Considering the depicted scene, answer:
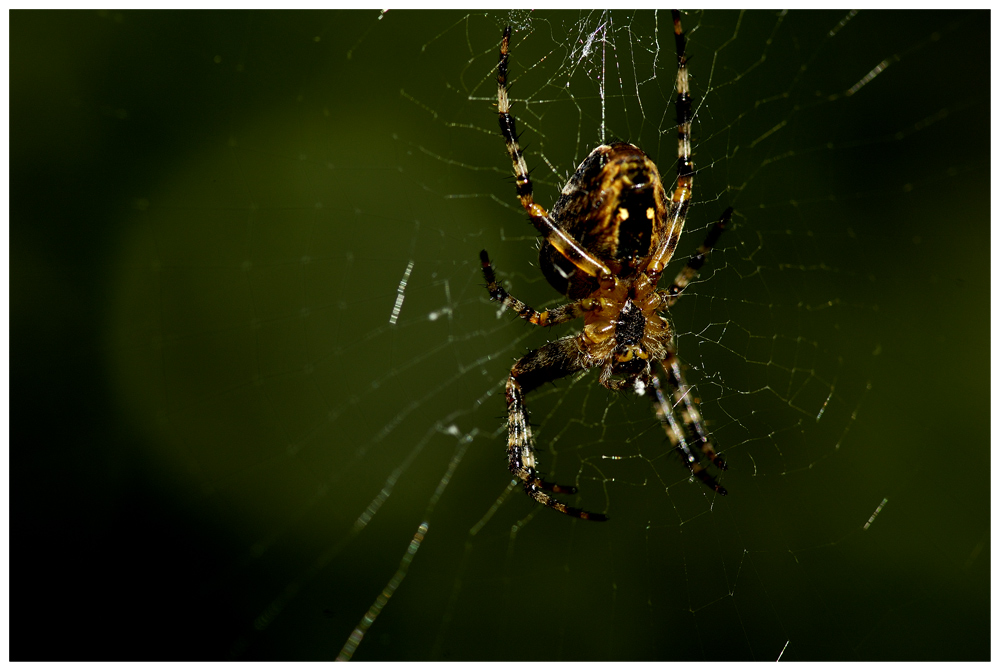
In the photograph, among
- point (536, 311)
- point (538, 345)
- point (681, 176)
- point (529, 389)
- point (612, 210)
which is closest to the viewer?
point (612, 210)

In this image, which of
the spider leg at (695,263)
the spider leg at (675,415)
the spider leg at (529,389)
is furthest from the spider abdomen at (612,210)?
the spider leg at (675,415)

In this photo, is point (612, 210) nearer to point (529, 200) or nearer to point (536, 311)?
point (529, 200)

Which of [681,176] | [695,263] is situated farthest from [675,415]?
[681,176]

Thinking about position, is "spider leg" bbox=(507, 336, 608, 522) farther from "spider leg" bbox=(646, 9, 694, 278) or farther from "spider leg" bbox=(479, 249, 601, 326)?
"spider leg" bbox=(646, 9, 694, 278)

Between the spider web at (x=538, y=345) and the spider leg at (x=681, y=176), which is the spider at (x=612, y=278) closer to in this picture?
the spider leg at (x=681, y=176)

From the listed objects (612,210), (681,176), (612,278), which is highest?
(681,176)

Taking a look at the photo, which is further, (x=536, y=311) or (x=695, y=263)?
(x=536, y=311)

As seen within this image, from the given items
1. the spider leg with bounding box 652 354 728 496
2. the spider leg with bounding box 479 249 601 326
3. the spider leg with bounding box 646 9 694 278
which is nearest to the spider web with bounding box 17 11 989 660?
the spider leg with bounding box 652 354 728 496
